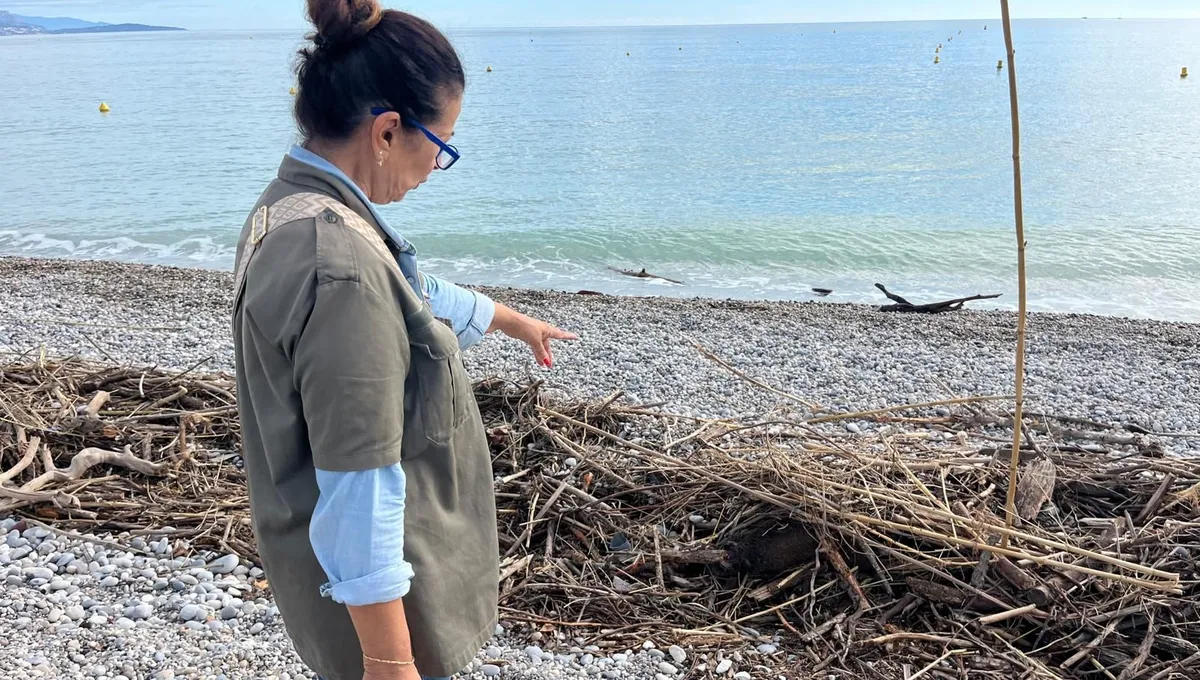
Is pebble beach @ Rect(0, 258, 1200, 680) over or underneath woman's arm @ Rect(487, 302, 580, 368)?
underneath

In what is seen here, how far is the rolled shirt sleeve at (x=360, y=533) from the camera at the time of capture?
1.38 m

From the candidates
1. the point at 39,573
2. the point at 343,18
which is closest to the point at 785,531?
the point at 343,18

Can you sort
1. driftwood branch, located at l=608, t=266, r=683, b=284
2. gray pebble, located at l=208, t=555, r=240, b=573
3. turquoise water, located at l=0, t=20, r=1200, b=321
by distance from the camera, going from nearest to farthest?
gray pebble, located at l=208, t=555, r=240, b=573, driftwood branch, located at l=608, t=266, r=683, b=284, turquoise water, located at l=0, t=20, r=1200, b=321

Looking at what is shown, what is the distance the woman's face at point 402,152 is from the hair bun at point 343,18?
144 mm

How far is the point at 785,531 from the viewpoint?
3613mm

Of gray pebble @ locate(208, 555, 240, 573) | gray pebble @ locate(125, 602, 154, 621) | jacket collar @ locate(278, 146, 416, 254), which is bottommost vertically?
gray pebble @ locate(208, 555, 240, 573)

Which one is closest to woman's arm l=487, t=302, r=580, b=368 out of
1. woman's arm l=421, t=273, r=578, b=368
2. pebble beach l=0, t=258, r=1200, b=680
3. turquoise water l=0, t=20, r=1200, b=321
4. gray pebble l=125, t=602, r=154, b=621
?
woman's arm l=421, t=273, r=578, b=368

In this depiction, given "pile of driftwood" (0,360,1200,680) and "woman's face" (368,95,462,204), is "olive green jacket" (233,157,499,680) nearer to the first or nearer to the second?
"woman's face" (368,95,462,204)

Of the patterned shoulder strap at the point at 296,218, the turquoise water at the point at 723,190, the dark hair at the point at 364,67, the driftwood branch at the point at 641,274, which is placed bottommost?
the driftwood branch at the point at 641,274

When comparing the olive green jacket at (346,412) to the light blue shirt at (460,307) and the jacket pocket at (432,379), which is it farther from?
the light blue shirt at (460,307)

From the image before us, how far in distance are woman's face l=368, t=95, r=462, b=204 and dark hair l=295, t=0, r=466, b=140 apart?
3 cm

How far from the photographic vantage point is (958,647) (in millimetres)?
3121

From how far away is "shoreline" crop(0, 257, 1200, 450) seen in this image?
7.11 meters

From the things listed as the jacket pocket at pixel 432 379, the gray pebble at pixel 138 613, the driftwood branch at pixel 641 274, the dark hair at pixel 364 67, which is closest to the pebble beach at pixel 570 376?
the gray pebble at pixel 138 613
